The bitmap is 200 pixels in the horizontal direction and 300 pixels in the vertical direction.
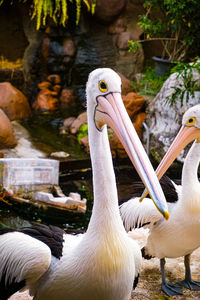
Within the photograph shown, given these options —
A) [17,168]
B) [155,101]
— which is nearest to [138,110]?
[155,101]

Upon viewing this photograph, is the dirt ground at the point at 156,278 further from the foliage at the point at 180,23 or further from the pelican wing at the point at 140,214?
the foliage at the point at 180,23

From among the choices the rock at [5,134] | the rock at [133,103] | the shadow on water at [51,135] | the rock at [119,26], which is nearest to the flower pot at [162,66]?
the rock at [133,103]

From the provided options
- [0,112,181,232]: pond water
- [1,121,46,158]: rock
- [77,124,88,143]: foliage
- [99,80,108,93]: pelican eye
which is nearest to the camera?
[99,80,108,93]: pelican eye

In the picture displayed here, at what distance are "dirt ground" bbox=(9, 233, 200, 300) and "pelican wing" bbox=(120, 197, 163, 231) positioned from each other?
0.48 metres

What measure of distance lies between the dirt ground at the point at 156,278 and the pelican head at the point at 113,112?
1.55 metres

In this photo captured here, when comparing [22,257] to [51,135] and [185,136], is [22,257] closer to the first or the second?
[185,136]

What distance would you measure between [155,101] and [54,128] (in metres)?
2.32

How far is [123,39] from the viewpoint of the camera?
884 centimetres

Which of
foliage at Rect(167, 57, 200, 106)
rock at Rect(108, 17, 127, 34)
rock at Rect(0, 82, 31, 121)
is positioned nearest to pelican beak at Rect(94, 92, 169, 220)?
foliage at Rect(167, 57, 200, 106)

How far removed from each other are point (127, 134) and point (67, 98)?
720 centimetres

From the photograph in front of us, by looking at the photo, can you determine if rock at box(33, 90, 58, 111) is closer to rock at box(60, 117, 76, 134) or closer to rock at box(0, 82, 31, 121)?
rock at box(0, 82, 31, 121)

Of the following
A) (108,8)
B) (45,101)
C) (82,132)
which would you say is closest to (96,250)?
(82,132)

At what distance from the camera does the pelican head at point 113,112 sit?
163 cm

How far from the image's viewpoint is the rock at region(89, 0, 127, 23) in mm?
8680
